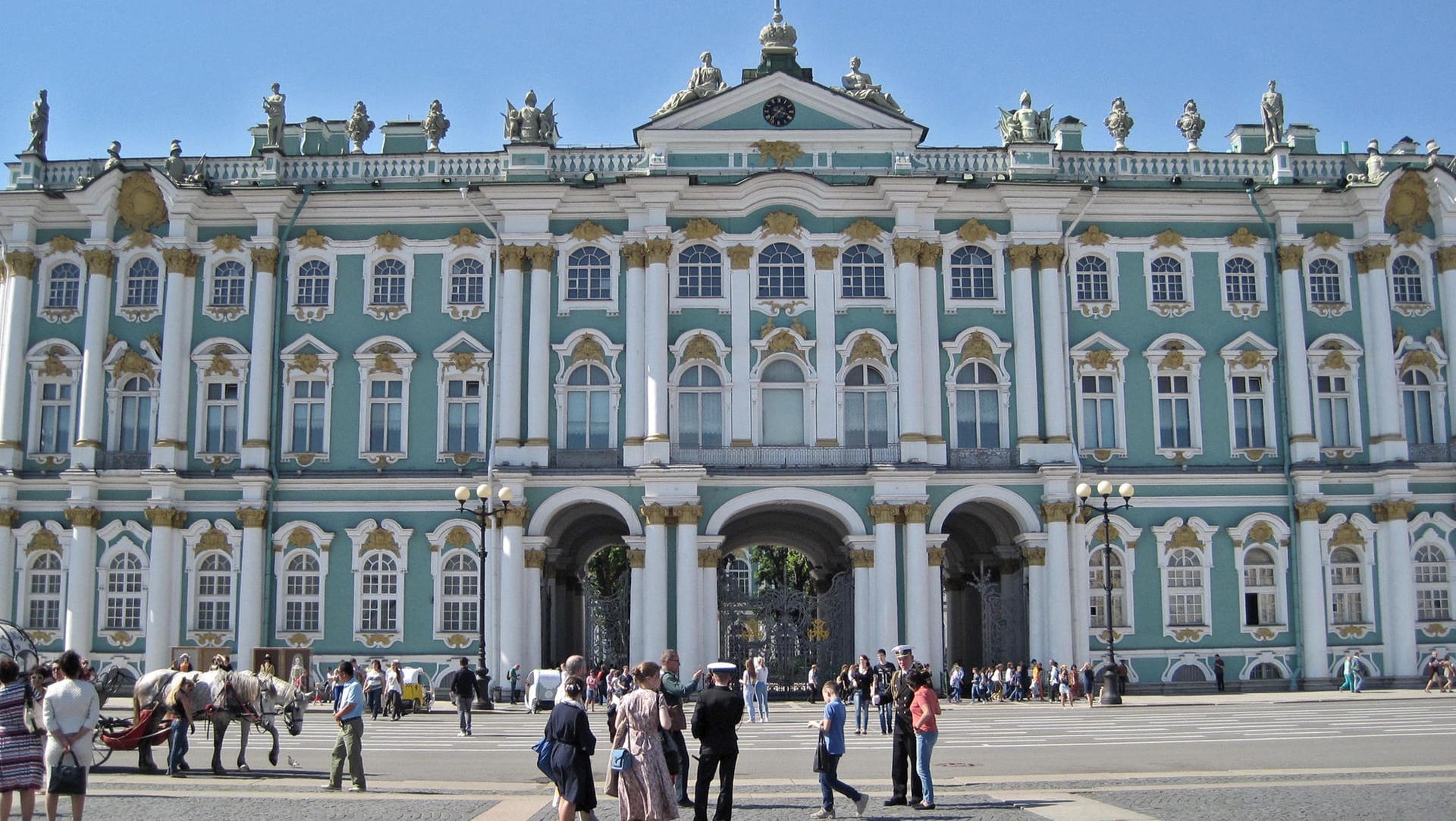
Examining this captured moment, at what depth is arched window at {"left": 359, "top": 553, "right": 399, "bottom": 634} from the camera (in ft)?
148

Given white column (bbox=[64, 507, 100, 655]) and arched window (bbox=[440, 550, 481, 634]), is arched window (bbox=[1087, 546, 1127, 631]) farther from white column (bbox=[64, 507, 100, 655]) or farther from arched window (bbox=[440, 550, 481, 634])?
white column (bbox=[64, 507, 100, 655])

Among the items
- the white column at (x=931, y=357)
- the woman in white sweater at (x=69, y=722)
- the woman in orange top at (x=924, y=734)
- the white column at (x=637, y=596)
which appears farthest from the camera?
the white column at (x=931, y=357)

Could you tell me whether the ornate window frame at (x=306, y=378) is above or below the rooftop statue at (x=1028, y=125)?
below

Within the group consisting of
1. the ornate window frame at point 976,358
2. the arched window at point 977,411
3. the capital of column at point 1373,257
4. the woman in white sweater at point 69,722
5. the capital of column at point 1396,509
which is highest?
the capital of column at point 1373,257

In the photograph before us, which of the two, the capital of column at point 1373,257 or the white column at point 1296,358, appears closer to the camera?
the white column at point 1296,358

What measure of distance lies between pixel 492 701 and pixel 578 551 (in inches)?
434

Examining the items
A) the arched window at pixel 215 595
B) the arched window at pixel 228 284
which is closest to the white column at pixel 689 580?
the arched window at pixel 215 595

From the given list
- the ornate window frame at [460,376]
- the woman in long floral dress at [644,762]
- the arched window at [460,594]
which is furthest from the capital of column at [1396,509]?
the woman in long floral dress at [644,762]

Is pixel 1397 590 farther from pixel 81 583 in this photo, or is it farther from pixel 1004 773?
pixel 81 583

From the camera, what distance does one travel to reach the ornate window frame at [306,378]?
151ft

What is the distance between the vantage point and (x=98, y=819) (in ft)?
56.9

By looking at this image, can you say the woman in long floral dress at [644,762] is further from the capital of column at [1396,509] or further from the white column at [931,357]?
the capital of column at [1396,509]

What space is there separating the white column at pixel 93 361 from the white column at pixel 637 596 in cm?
1709

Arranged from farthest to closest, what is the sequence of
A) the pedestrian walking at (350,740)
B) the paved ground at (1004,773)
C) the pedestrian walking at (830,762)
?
the pedestrian walking at (350,740) < the paved ground at (1004,773) < the pedestrian walking at (830,762)
